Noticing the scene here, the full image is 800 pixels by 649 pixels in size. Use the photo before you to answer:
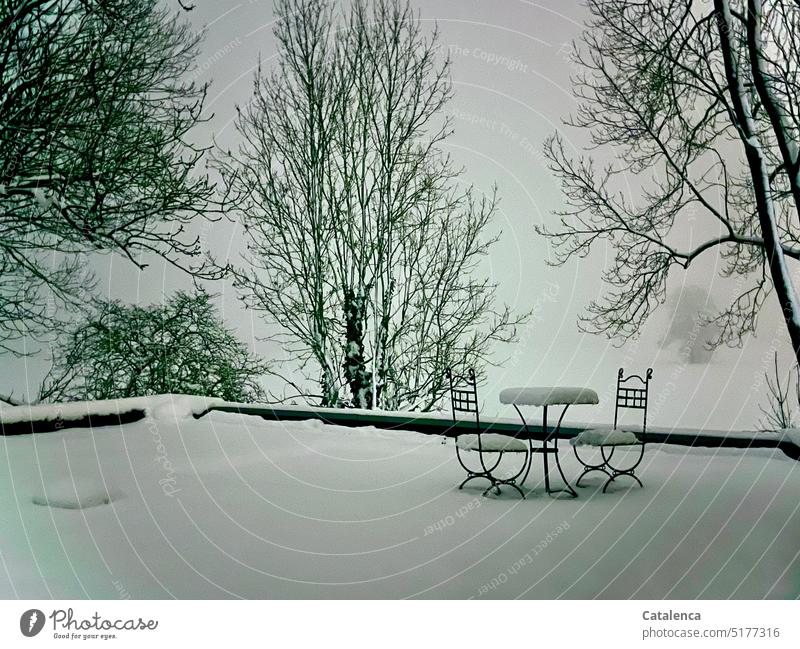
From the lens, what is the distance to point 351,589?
116 inches

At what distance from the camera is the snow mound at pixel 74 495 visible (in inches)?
145

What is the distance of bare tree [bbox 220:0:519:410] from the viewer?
23.3ft

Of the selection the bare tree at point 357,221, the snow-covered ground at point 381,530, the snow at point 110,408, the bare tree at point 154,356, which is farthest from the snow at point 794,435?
the bare tree at point 154,356

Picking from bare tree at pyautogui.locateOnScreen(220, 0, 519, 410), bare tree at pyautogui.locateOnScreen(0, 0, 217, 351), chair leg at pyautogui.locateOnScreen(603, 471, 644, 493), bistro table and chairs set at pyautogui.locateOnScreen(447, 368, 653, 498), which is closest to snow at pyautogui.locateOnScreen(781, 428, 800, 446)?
bistro table and chairs set at pyautogui.locateOnScreen(447, 368, 653, 498)

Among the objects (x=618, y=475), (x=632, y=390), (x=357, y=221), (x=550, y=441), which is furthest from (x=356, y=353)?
(x=618, y=475)

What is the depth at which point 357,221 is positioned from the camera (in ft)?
24.5

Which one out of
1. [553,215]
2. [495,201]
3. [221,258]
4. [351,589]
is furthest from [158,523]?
[495,201]

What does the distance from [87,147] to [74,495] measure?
2.55m

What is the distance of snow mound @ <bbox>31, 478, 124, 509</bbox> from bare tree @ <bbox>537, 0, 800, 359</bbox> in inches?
134

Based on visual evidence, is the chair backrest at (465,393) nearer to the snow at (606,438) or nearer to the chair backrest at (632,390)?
the snow at (606,438)

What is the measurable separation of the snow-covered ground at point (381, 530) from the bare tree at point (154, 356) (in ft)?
6.77

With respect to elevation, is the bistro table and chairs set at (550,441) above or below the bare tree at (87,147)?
below

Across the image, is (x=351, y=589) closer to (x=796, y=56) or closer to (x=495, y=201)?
(x=796, y=56)
